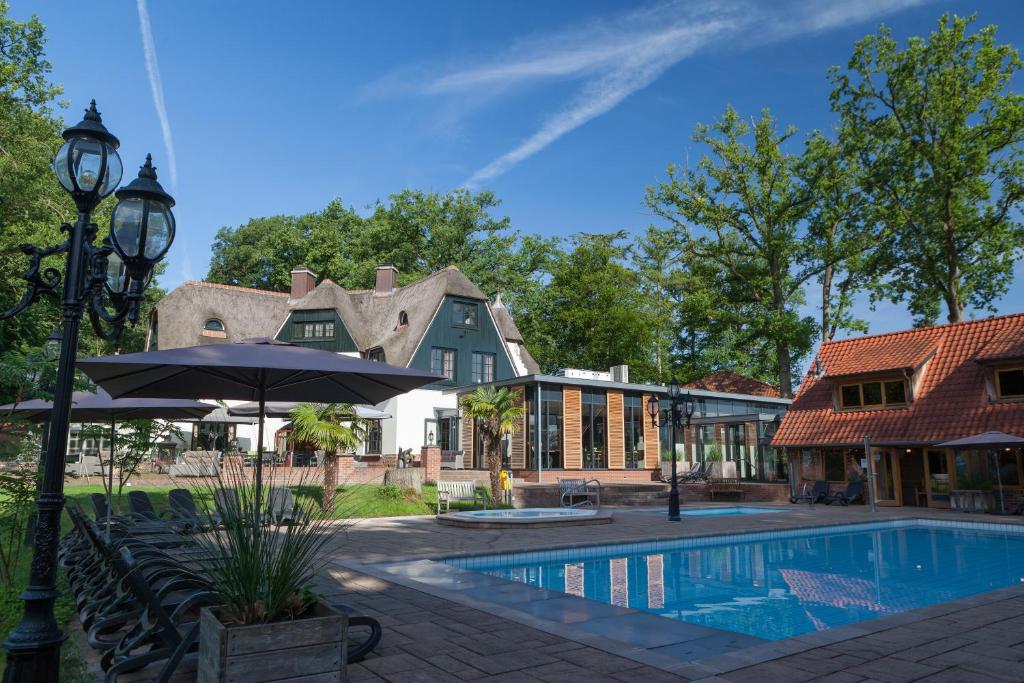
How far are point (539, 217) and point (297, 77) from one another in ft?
88.6

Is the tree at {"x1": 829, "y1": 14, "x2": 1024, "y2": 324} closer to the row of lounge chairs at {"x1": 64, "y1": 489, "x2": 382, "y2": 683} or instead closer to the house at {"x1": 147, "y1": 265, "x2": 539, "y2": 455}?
the house at {"x1": 147, "y1": 265, "x2": 539, "y2": 455}

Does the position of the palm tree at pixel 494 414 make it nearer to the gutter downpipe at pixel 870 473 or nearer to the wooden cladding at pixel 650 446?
the gutter downpipe at pixel 870 473

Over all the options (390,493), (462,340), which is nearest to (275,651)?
(390,493)

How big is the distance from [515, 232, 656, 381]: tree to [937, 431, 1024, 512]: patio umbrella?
1925 cm

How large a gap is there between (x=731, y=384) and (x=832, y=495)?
59.4ft

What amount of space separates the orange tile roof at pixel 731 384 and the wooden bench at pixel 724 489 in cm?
1542

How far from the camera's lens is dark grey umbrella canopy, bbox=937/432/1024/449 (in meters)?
17.6

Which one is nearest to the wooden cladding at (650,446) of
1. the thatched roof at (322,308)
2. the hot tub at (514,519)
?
the thatched roof at (322,308)

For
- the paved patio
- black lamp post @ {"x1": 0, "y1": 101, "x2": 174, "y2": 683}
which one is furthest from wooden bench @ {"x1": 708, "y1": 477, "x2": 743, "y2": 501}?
black lamp post @ {"x1": 0, "y1": 101, "x2": 174, "y2": 683}

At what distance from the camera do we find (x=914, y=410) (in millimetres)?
21359

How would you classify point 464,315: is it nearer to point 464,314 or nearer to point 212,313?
point 464,314

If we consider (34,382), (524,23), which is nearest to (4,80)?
(524,23)

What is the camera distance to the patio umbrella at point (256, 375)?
14.9ft

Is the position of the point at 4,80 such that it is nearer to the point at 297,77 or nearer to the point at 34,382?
the point at 297,77
